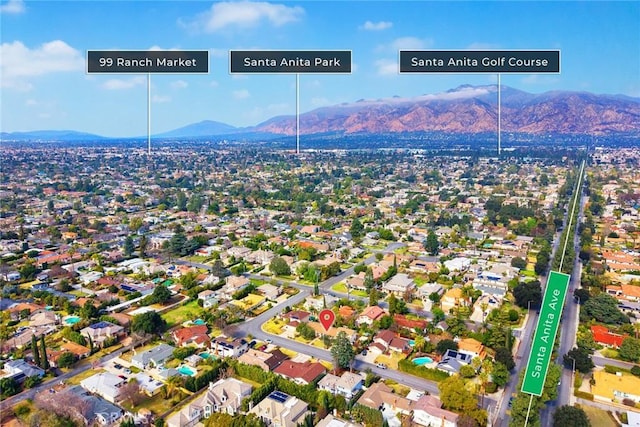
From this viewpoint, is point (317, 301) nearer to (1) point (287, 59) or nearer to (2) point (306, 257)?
(2) point (306, 257)

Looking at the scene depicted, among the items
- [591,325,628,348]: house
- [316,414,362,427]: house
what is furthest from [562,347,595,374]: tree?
[316,414,362,427]: house

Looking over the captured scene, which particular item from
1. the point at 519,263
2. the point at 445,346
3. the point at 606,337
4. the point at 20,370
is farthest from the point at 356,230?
the point at 20,370

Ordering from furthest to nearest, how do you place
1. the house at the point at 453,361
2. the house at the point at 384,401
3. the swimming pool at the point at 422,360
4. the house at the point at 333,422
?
the swimming pool at the point at 422,360
the house at the point at 453,361
the house at the point at 384,401
the house at the point at 333,422

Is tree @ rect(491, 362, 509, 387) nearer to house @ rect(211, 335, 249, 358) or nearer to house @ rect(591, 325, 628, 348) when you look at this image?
house @ rect(591, 325, 628, 348)

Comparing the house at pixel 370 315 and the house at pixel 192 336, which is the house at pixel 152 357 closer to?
the house at pixel 192 336

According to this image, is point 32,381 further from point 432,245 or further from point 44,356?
point 432,245

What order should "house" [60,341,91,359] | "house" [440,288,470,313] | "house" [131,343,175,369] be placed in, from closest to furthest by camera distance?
"house" [131,343,175,369]
"house" [60,341,91,359]
"house" [440,288,470,313]

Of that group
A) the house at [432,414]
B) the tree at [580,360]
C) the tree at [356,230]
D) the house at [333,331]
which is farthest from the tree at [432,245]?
the house at [432,414]
